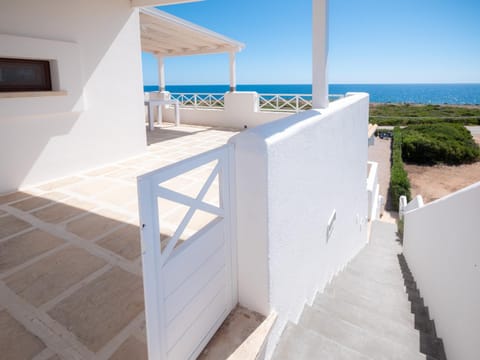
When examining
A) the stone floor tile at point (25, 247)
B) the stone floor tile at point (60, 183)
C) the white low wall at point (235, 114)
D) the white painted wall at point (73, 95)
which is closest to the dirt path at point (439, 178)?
the white low wall at point (235, 114)

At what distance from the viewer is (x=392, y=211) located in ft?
40.7

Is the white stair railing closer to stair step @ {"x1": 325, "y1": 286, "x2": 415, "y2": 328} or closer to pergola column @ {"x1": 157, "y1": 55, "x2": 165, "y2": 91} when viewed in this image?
pergola column @ {"x1": 157, "y1": 55, "x2": 165, "y2": 91}

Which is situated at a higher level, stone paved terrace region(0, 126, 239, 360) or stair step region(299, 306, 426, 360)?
stone paved terrace region(0, 126, 239, 360)

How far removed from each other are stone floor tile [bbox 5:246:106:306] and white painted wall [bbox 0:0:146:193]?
2238mm

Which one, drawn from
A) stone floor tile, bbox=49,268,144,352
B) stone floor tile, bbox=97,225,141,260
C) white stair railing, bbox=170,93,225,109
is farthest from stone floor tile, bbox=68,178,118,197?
white stair railing, bbox=170,93,225,109

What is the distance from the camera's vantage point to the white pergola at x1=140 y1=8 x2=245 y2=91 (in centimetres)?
693

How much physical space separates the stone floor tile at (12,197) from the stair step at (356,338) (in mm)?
3603

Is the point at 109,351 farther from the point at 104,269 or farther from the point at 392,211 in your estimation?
the point at 392,211

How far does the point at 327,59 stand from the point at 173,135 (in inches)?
211

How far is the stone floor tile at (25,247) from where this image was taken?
8.20 feet

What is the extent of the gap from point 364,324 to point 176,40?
329 inches

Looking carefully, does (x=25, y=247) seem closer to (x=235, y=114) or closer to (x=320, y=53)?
(x=320, y=53)

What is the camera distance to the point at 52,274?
2328mm

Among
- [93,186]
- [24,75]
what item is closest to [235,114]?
[93,186]
